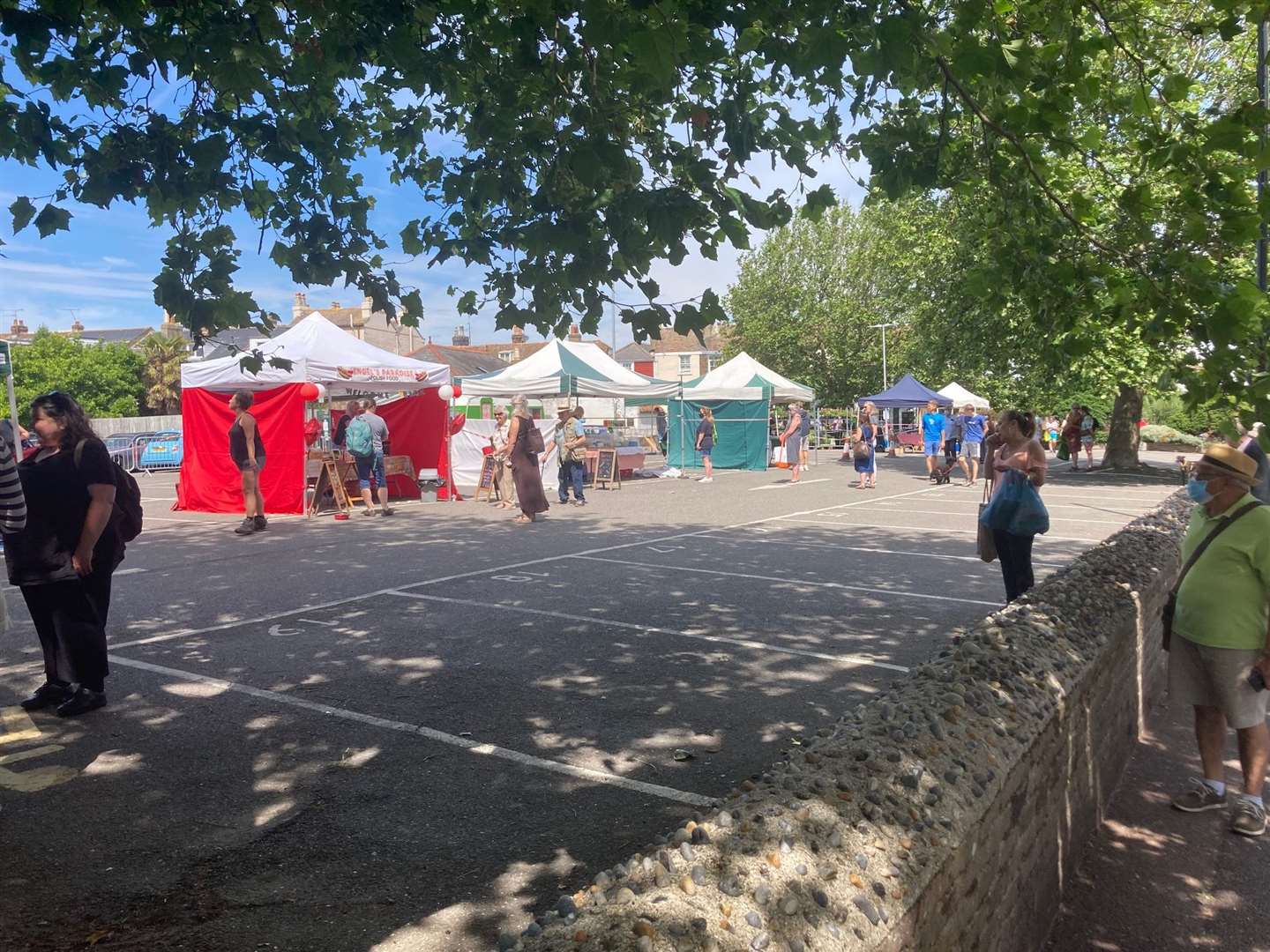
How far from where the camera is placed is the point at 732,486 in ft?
74.0

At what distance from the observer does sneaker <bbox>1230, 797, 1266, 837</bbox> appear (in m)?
4.19

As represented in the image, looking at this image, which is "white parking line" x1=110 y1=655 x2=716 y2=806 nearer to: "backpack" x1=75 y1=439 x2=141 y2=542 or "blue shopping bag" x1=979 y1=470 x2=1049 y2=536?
"backpack" x1=75 y1=439 x2=141 y2=542

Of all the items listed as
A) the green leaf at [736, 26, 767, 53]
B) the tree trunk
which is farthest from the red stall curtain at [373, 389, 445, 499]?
the tree trunk

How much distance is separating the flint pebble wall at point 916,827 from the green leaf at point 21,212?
4.07 m

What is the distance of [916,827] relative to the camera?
234cm

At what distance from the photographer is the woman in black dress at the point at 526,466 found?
1436cm

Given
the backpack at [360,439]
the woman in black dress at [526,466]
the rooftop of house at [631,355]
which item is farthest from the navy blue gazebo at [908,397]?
the rooftop of house at [631,355]

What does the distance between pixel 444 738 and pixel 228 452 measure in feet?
41.6

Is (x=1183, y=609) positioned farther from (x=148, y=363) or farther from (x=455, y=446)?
(x=148, y=363)

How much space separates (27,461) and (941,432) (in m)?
23.0

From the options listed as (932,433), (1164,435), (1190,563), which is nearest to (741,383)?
(932,433)

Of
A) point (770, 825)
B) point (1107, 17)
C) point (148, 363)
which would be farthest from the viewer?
point (148, 363)

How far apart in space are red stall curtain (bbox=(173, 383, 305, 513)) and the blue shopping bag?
445 inches

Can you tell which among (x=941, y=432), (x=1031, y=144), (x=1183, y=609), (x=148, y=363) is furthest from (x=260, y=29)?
(x=148, y=363)
